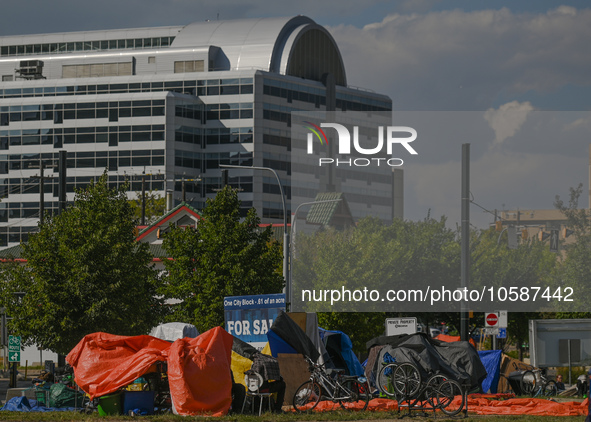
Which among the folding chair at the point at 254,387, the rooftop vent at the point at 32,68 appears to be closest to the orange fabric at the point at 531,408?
the folding chair at the point at 254,387

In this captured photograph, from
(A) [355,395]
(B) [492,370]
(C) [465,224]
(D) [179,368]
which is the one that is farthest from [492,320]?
(D) [179,368]

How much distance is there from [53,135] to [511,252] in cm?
8299

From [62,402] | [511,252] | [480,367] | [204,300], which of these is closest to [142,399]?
[62,402]

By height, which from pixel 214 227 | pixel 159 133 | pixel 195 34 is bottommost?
pixel 214 227

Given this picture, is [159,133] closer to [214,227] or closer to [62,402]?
[214,227]

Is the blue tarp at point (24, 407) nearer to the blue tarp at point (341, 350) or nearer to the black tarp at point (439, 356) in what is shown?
the black tarp at point (439, 356)

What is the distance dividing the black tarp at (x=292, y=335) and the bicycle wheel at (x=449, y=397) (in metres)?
4.79

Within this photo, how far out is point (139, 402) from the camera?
20.2 m

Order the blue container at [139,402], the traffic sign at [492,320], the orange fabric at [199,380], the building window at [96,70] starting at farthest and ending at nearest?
the building window at [96,70]
the traffic sign at [492,320]
the blue container at [139,402]
the orange fabric at [199,380]

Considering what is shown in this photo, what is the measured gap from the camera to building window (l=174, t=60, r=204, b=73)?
119 metres

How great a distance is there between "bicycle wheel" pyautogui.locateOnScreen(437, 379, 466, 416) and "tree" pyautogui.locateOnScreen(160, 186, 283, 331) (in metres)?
20.9

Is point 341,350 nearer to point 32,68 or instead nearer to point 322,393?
point 322,393

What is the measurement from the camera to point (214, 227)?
41.1m

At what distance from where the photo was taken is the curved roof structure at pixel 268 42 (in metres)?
120
